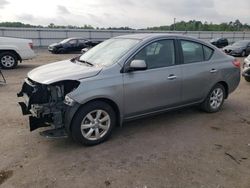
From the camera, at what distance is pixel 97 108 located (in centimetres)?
424

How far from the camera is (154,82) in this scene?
15.7 feet

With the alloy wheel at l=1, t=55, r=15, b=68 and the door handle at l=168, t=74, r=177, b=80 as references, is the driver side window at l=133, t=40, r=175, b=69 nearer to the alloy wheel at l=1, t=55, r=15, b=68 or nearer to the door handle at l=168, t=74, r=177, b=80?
the door handle at l=168, t=74, r=177, b=80

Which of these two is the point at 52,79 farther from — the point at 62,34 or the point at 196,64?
the point at 62,34

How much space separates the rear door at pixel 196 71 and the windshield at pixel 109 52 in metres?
1.04

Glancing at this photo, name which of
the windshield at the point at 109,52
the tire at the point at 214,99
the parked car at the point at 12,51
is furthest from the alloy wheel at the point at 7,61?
the tire at the point at 214,99

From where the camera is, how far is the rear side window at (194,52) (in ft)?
17.5

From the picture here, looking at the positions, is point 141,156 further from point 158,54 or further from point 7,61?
point 7,61

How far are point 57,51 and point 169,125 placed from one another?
66.1ft

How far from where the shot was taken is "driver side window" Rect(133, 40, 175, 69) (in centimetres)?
479

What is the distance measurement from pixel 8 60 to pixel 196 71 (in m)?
9.34

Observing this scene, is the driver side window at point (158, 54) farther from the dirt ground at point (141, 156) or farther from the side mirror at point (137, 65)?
the dirt ground at point (141, 156)

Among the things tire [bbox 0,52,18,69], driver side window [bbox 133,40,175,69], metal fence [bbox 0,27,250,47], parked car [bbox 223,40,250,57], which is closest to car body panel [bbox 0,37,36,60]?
tire [bbox 0,52,18,69]

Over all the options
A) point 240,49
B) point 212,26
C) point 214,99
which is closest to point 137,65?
point 214,99

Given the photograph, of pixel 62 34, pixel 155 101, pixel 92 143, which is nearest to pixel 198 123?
pixel 155 101
